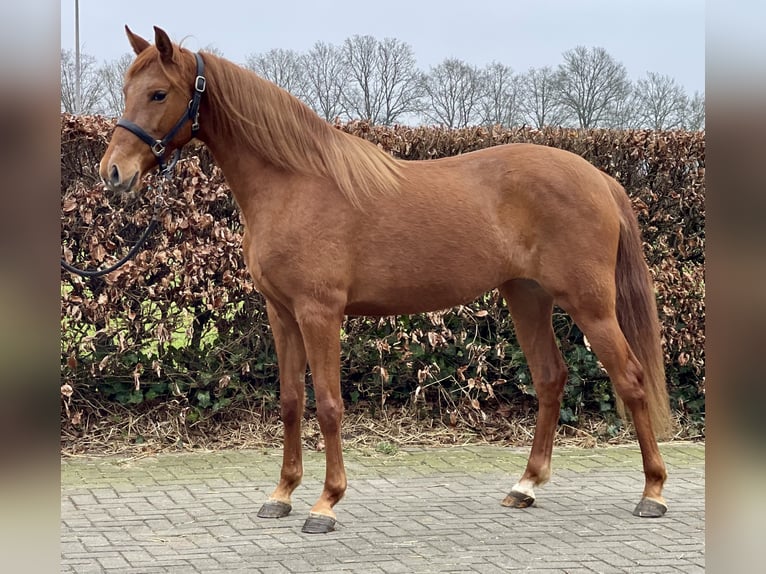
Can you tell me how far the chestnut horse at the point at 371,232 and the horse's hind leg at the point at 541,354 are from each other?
12 cm

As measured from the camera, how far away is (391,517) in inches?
181

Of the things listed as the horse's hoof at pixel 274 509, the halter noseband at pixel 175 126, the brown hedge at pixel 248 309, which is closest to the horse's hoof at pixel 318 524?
the horse's hoof at pixel 274 509

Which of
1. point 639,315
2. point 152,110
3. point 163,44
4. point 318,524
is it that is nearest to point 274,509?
point 318,524

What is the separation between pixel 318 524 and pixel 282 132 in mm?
1949

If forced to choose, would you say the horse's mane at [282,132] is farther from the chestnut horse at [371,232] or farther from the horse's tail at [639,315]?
the horse's tail at [639,315]

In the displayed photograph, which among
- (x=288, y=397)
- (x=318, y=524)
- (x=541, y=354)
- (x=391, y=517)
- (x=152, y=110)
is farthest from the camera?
(x=541, y=354)

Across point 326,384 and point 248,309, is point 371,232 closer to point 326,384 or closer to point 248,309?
point 326,384

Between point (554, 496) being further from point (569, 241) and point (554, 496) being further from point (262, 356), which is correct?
point (262, 356)

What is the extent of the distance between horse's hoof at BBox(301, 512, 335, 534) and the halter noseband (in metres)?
1.83

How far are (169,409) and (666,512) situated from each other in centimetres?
349

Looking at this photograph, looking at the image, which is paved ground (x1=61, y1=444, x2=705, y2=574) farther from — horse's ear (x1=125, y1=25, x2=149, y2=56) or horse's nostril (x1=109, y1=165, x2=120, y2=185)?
horse's ear (x1=125, y1=25, x2=149, y2=56)

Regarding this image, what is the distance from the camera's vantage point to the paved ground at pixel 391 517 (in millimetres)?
3803

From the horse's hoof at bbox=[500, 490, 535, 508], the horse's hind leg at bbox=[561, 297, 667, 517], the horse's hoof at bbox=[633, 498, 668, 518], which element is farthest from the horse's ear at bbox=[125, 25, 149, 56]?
the horse's hoof at bbox=[633, 498, 668, 518]

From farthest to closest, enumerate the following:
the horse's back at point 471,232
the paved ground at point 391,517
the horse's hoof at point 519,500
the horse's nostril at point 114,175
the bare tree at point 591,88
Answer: the bare tree at point 591,88, the horse's hoof at point 519,500, the horse's back at point 471,232, the horse's nostril at point 114,175, the paved ground at point 391,517
